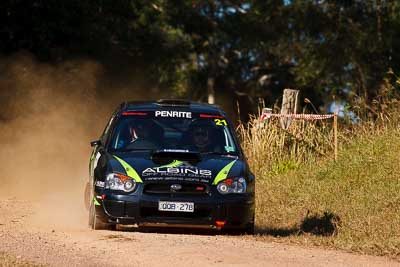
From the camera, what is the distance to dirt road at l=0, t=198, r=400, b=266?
1097 centimetres

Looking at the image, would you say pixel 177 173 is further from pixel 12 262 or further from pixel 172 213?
pixel 12 262

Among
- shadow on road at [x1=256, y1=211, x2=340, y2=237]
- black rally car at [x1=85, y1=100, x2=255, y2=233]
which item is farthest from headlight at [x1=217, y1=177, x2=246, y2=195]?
shadow on road at [x1=256, y1=211, x2=340, y2=237]

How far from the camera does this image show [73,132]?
2902cm

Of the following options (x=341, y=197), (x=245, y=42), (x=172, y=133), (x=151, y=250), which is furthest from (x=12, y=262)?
(x=245, y=42)

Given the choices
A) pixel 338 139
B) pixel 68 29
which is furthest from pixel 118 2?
pixel 338 139

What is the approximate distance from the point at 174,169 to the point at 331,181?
14.7 feet

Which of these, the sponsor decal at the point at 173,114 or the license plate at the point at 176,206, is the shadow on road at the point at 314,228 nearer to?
the license plate at the point at 176,206

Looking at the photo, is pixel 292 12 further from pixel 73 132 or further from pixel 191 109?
pixel 191 109

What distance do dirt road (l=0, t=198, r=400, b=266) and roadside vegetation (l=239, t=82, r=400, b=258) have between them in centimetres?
76

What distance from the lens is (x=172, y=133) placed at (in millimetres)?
14500

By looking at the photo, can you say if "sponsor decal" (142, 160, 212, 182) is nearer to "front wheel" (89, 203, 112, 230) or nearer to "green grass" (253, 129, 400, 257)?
"front wheel" (89, 203, 112, 230)

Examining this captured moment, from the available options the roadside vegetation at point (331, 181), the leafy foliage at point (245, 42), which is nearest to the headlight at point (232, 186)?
the roadside vegetation at point (331, 181)

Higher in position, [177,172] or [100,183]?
[177,172]

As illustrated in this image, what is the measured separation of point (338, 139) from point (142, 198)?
7.40 meters
